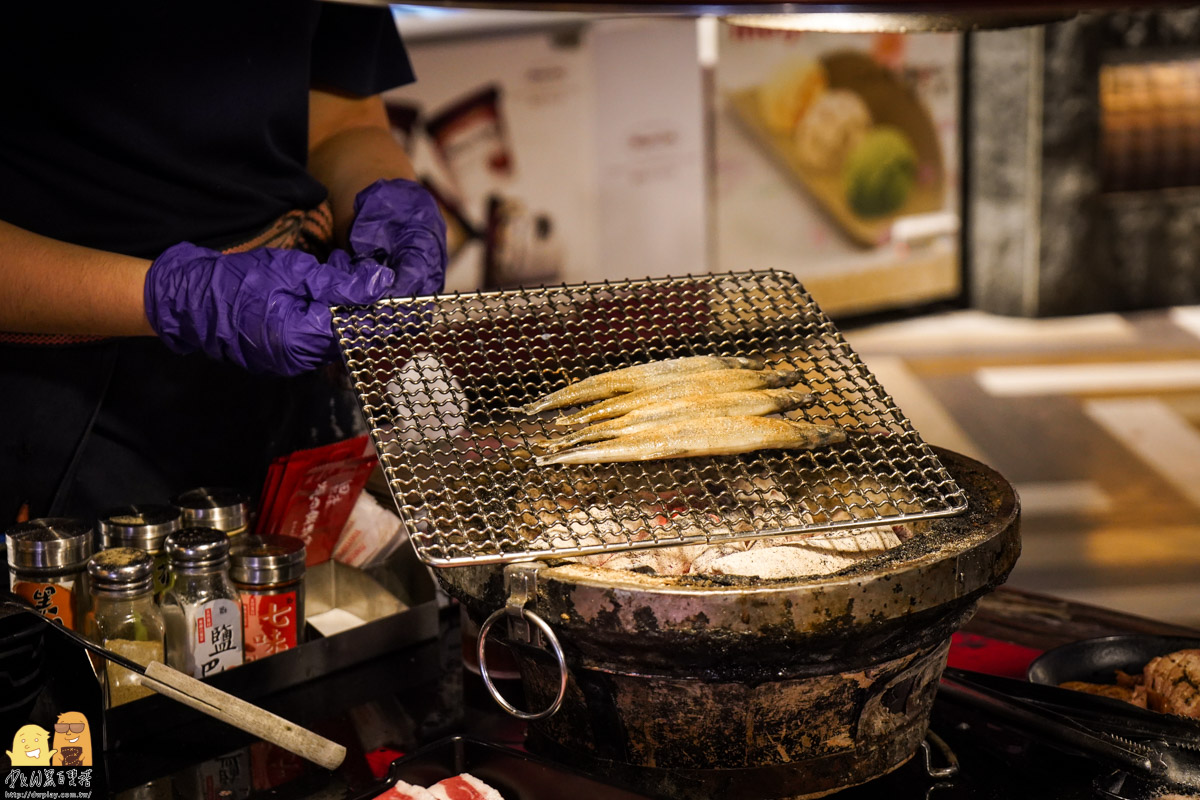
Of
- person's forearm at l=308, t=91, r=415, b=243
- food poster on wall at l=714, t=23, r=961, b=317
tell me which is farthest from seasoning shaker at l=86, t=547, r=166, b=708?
food poster on wall at l=714, t=23, r=961, b=317

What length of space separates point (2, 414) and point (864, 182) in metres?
6.96

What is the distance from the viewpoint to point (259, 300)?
6.28 feet

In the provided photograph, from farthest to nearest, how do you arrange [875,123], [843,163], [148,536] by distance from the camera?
1. [875,123]
2. [843,163]
3. [148,536]

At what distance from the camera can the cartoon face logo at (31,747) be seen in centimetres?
149

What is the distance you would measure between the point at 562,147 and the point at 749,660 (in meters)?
6.03

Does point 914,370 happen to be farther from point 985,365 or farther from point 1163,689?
point 1163,689

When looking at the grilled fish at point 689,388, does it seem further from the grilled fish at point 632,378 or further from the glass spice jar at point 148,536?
the glass spice jar at point 148,536

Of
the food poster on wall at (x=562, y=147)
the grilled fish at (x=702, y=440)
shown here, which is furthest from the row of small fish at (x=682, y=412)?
the food poster on wall at (x=562, y=147)

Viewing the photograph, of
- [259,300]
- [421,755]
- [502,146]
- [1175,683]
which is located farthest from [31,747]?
[502,146]

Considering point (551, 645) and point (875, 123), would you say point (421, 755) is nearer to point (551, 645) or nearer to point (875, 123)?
point (551, 645)

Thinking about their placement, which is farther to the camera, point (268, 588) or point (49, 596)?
point (268, 588)

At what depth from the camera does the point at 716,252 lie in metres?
7.91

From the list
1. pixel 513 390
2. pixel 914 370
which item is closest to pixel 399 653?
pixel 513 390

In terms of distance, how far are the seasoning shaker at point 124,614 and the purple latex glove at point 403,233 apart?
2.29 feet
